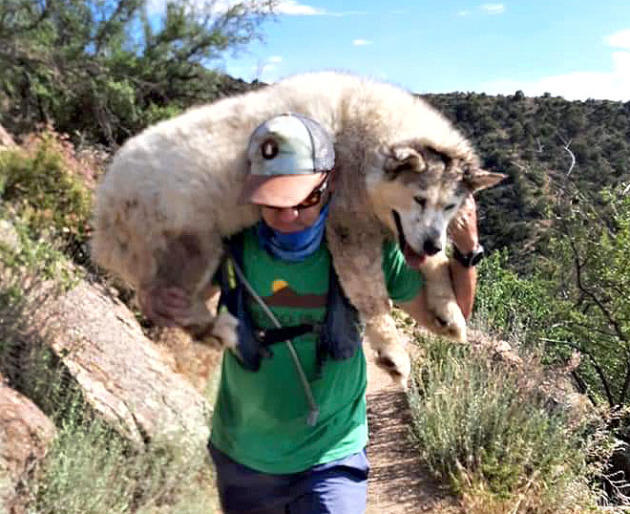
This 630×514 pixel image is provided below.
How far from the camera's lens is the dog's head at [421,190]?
2771 millimetres

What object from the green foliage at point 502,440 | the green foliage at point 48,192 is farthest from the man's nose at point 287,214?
the green foliage at point 48,192

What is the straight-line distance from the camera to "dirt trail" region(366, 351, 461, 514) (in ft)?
19.4

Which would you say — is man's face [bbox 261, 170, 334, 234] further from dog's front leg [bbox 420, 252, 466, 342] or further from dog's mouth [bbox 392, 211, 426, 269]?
dog's front leg [bbox 420, 252, 466, 342]

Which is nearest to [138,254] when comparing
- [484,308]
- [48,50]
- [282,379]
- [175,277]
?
[175,277]

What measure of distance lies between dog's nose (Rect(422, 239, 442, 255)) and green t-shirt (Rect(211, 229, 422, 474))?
14.4 inches

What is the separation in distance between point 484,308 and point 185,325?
6.17 metres

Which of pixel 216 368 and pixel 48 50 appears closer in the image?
pixel 216 368

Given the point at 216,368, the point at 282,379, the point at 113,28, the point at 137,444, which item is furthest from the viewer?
the point at 113,28

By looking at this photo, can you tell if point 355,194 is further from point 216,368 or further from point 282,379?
point 216,368

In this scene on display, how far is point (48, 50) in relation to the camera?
11.5 m

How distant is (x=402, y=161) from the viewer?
9.16 ft

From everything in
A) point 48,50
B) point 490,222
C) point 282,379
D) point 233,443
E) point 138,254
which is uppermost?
point 48,50

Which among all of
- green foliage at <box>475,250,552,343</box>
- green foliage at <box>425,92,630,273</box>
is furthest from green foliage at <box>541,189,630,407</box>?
green foliage at <box>425,92,630,273</box>

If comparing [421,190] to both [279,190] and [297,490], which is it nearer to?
[279,190]
